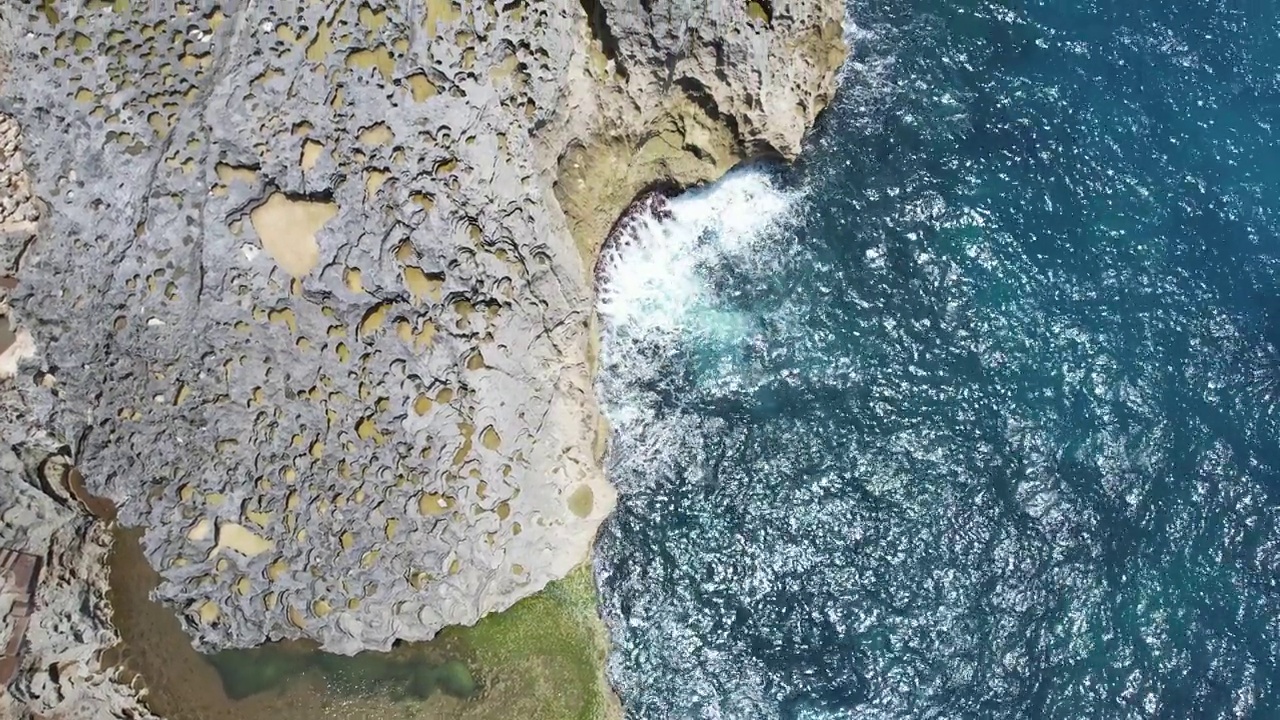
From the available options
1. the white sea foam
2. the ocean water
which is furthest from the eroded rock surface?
the ocean water

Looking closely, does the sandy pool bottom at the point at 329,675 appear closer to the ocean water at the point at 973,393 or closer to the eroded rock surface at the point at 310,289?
the eroded rock surface at the point at 310,289

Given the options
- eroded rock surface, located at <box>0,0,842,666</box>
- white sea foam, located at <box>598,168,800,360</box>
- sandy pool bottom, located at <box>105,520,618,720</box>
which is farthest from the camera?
white sea foam, located at <box>598,168,800,360</box>

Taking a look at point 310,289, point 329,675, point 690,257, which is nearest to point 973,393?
point 690,257

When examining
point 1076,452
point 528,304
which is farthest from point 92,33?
point 1076,452

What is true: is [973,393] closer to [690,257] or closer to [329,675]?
[690,257]

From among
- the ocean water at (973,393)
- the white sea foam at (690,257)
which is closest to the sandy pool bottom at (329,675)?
the ocean water at (973,393)

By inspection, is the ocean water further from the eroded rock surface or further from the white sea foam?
the eroded rock surface

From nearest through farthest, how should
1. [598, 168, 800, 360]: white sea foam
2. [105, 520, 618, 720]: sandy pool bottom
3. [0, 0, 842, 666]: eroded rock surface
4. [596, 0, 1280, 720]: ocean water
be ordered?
[0, 0, 842, 666]: eroded rock surface → [105, 520, 618, 720]: sandy pool bottom → [596, 0, 1280, 720]: ocean water → [598, 168, 800, 360]: white sea foam
